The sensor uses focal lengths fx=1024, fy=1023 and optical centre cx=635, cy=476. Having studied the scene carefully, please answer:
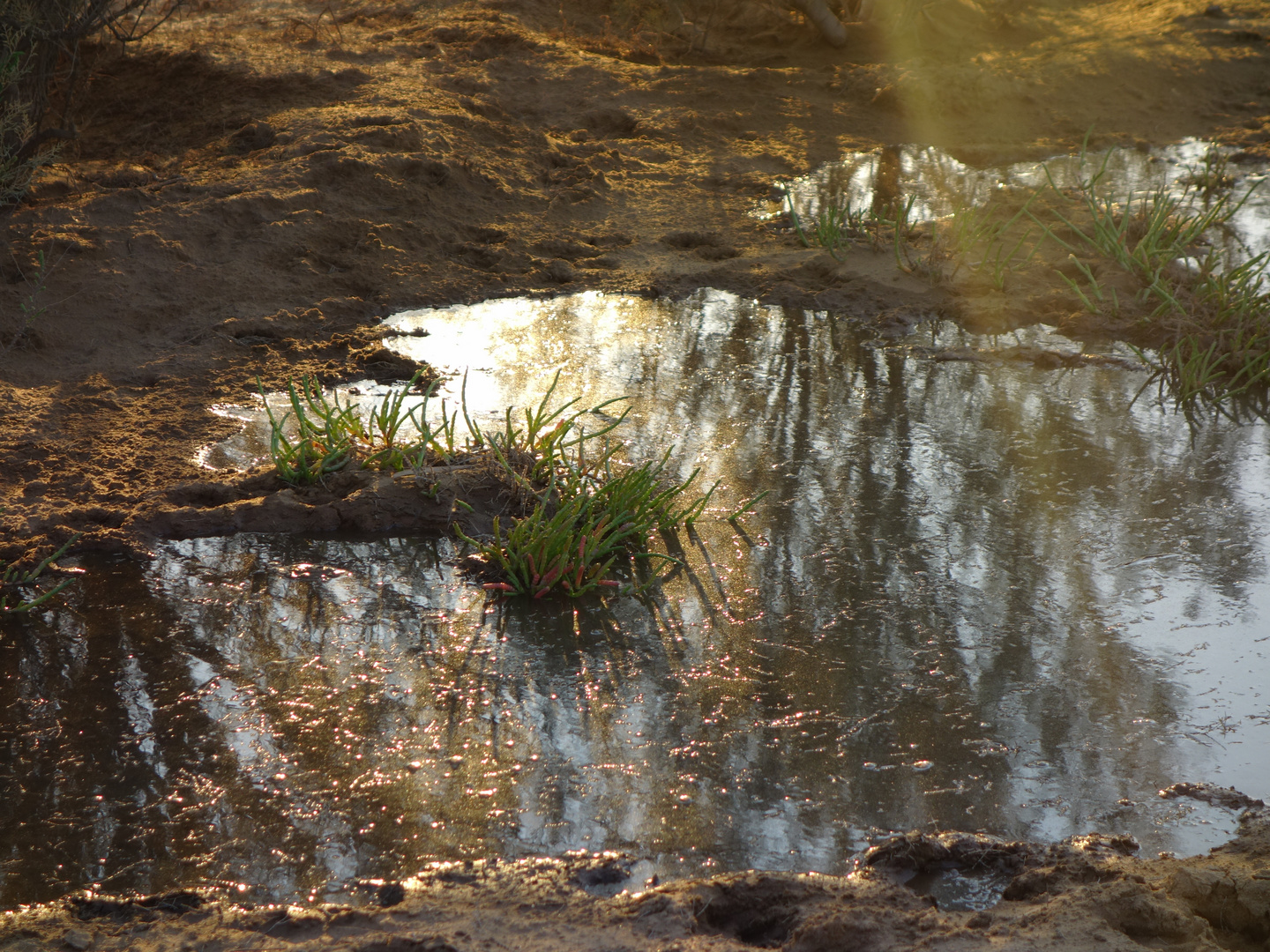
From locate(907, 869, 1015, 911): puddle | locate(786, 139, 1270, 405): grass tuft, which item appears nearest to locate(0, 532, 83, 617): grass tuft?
locate(907, 869, 1015, 911): puddle

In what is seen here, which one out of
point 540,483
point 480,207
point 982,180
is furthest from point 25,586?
point 982,180

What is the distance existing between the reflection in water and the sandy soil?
0.22 m

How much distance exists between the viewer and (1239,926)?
2057 millimetres

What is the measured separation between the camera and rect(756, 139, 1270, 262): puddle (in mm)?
6582

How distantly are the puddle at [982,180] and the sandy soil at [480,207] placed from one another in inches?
9.3

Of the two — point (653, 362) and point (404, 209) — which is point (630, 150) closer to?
point (404, 209)

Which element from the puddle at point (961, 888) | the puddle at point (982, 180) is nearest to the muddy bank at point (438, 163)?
the puddle at point (982, 180)

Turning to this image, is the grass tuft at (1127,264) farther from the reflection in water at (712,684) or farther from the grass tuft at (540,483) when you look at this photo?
the grass tuft at (540,483)

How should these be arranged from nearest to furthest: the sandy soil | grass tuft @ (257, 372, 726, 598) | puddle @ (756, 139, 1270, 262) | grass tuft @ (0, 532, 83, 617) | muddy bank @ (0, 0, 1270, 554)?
1. the sandy soil
2. grass tuft @ (0, 532, 83, 617)
3. grass tuft @ (257, 372, 726, 598)
4. muddy bank @ (0, 0, 1270, 554)
5. puddle @ (756, 139, 1270, 262)

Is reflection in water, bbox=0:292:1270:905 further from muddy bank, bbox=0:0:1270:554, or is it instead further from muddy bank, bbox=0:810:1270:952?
muddy bank, bbox=0:0:1270:554

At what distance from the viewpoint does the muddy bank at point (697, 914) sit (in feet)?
6.59

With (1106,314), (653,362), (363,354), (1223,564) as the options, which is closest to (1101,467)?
(1223,564)

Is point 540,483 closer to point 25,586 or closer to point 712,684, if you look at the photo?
point 712,684

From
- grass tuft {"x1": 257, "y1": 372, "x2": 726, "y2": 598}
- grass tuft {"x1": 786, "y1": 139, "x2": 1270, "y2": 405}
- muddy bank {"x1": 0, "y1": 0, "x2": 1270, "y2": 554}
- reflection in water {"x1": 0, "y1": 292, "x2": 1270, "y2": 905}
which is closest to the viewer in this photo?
reflection in water {"x1": 0, "y1": 292, "x2": 1270, "y2": 905}
